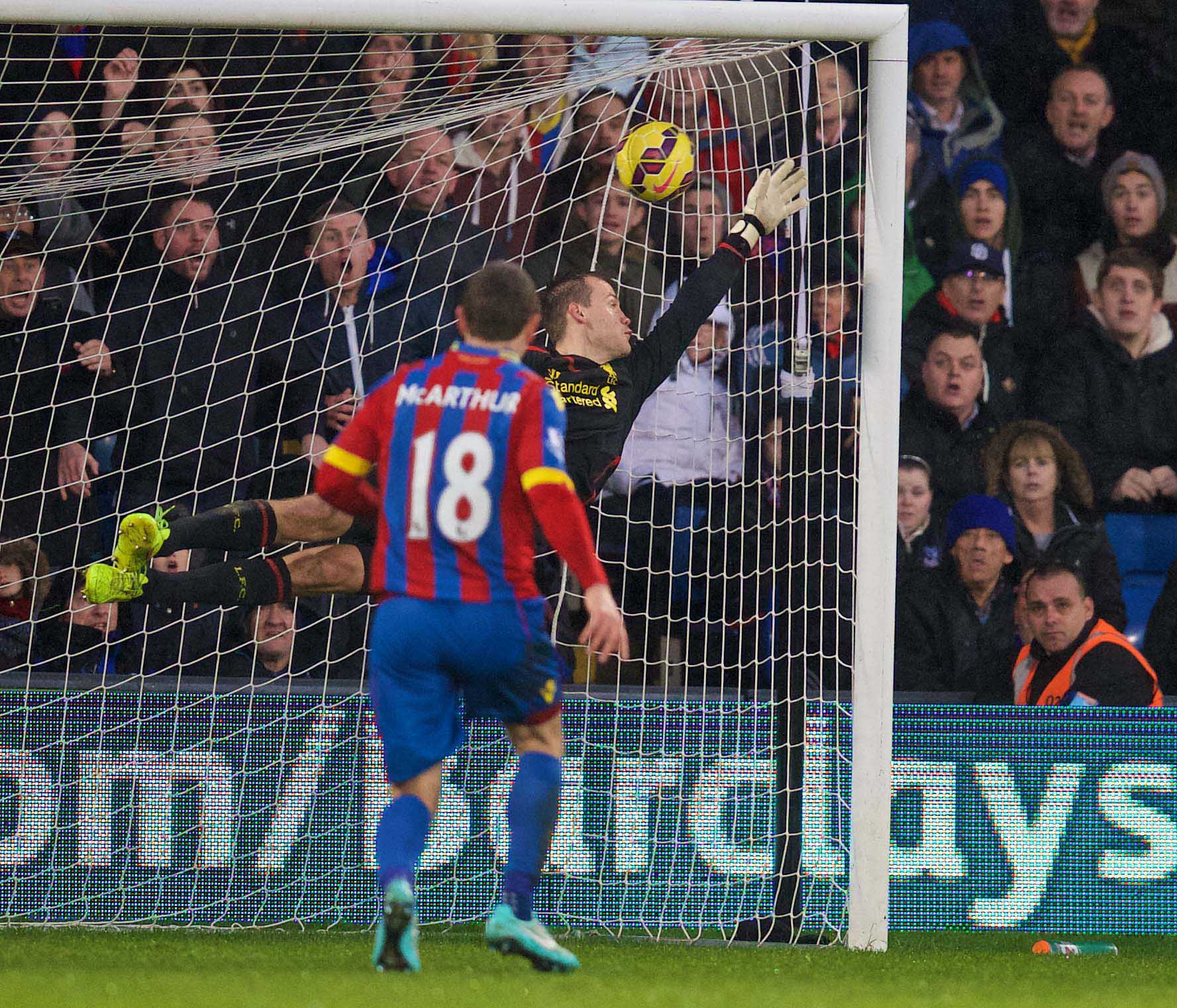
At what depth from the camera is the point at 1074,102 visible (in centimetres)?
796

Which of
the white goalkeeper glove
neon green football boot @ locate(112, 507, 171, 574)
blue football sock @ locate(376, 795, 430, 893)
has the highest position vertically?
the white goalkeeper glove

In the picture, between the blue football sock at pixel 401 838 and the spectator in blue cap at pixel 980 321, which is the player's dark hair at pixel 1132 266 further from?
the blue football sock at pixel 401 838

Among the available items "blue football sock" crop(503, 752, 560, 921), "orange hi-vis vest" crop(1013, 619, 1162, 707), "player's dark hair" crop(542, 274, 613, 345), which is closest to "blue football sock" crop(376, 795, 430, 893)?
"blue football sock" crop(503, 752, 560, 921)

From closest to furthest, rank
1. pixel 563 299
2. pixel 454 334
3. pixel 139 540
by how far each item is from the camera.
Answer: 1. pixel 139 540
2. pixel 563 299
3. pixel 454 334

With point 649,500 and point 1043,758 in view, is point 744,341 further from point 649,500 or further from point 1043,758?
point 1043,758

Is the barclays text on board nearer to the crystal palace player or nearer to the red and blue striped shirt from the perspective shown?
the crystal palace player

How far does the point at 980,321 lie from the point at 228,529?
3.92m

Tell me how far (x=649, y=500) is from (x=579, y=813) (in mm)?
1446

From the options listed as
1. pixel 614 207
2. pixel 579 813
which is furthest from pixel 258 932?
pixel 614 207

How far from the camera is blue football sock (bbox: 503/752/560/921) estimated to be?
3.82m

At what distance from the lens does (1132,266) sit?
7727mm

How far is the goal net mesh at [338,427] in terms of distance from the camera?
585cm

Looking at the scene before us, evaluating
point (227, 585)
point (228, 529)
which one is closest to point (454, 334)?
point (227, 585)

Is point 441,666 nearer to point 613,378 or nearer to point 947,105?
point 613,378
